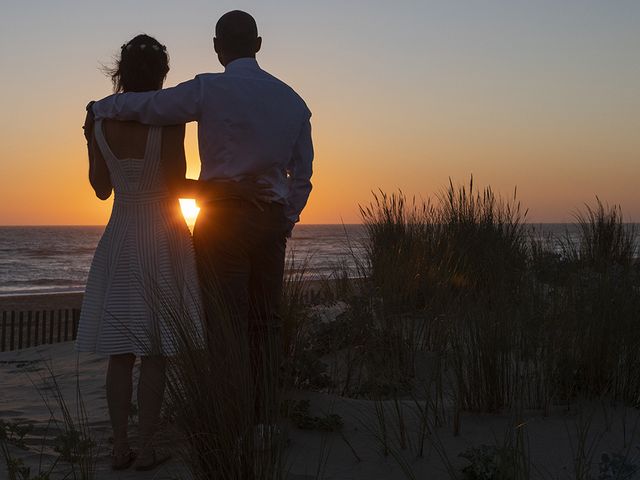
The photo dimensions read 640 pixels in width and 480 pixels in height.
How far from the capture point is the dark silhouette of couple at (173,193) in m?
2.95

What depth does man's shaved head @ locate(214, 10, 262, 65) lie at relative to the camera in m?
3.09

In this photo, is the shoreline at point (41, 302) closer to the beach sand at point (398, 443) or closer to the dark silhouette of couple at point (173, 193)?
the beach sand at point (398, 443)

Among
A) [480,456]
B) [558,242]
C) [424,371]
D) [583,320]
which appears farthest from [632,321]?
[558,242]

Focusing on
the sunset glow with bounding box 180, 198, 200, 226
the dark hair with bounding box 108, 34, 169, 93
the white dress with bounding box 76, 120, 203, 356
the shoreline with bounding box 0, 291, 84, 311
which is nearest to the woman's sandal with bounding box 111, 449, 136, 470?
the white dress with bounding box 76, 120, 203, 356

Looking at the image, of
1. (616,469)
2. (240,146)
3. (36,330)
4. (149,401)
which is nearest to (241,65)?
(240,146)

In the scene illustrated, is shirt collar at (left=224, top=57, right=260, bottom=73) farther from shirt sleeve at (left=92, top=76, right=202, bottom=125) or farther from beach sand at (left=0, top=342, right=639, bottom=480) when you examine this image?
beach sand at (left=0, top=342, right=639, bottom=480)

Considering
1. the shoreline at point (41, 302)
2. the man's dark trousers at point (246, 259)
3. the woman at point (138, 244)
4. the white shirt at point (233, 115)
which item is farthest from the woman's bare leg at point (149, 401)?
the shoreline at point (41, 302)

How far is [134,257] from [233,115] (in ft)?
2.45

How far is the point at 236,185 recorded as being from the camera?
2.97 metres

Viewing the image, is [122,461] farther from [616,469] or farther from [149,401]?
[616,469]

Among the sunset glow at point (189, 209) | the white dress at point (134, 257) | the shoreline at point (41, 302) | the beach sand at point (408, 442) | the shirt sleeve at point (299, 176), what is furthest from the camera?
the shoreline at point (41, 302)

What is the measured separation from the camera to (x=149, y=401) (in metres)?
2.98

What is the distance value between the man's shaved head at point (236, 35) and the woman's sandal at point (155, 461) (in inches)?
68.9

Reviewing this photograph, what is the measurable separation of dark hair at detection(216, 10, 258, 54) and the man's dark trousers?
699mm
